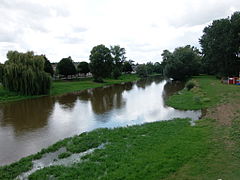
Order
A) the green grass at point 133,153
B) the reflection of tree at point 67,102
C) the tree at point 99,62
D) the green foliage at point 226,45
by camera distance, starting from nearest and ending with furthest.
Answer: the green grass at point 133,153 → the reflection of tree at point 67,102 → the green foliage at point 226,45 → the tree at point 99,62

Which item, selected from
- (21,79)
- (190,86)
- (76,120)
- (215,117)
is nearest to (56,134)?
(76,120)

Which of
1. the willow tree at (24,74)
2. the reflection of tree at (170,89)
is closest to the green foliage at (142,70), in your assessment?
the reflection of tree at (170,89)

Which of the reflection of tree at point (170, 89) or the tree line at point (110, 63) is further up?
the tree line at point (110, 63)

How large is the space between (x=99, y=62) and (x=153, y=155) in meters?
44.6

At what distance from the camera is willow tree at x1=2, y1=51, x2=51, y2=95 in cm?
2523

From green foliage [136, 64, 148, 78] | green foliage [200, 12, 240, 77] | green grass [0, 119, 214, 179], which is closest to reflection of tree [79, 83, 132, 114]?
green grass [0, 119, 214, 179]

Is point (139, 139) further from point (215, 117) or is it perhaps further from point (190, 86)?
point (190, 86)

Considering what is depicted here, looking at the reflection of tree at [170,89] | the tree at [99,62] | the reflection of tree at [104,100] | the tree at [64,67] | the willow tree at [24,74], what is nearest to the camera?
the reflection of tree at [104,100]

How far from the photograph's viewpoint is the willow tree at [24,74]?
25234mm

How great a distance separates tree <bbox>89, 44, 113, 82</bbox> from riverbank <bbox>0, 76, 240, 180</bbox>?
4085cm

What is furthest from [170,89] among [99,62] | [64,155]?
[64,155]

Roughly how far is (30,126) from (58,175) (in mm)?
8043

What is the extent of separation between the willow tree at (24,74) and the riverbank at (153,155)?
2011 cm

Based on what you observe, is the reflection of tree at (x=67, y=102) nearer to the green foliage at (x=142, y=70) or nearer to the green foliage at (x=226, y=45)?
the green foliage at (x=226, y=45)
